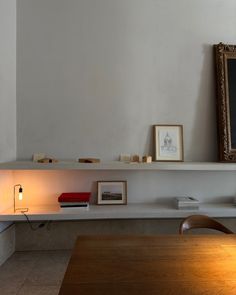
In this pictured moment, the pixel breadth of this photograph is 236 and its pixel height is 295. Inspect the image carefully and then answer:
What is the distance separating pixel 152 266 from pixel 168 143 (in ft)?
5.65

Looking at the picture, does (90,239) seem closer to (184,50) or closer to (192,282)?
(192,282)

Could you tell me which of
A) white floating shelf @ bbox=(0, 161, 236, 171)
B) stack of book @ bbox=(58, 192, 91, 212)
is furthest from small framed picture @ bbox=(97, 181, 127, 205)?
white floating shelf @ bbox=(0, 161, 236, 171)

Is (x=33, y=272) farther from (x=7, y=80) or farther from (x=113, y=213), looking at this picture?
(x=7, y=80)

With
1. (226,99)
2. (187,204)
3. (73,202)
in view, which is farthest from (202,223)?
(226,99)

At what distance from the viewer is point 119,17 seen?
9.04 ft

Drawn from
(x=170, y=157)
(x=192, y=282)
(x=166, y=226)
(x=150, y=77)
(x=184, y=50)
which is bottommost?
(x=166, y=226)

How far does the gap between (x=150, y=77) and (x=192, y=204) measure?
1497mm

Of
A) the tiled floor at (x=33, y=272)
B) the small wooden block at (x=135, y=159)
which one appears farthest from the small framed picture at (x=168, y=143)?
the tiled floor at (x=33, y=272)

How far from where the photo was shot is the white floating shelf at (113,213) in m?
2.36

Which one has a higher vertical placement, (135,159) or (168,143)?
(168,143)

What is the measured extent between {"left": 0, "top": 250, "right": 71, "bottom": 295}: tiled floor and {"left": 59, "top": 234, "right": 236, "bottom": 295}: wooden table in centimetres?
86

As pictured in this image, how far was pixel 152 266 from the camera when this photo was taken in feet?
4.02

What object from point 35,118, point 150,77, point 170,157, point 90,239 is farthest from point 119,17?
point 90,239

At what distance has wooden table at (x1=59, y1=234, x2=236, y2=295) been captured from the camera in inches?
40.6
